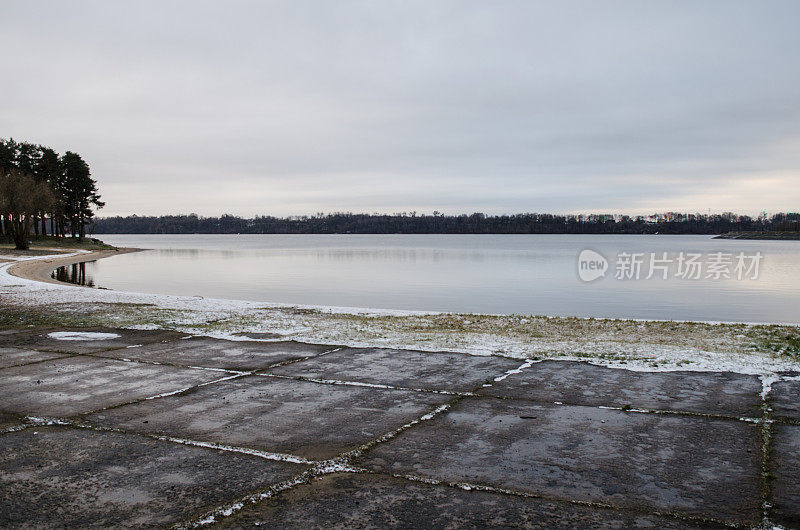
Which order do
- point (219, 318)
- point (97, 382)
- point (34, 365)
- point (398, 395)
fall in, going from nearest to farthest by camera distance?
1. point (398, 395)
2. point (97, 382)
3. point (34, 365)
4. point (219, 318)

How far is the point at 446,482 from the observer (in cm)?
424

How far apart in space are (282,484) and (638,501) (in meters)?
2.51

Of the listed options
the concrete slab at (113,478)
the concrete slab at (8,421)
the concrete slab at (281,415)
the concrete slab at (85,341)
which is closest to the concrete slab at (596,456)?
the concrete slab at (281,415)

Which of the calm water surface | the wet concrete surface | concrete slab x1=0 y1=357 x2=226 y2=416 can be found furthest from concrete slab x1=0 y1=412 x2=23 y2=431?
the calm water surface

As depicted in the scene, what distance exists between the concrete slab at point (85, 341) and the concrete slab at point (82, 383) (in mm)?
1020

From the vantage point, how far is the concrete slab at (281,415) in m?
5.13

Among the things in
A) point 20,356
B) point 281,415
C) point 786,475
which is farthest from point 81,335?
point 786,475

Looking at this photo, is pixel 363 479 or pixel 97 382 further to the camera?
pixel 97 382

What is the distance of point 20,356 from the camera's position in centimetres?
881

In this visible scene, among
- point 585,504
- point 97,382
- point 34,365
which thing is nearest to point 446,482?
point 585,504

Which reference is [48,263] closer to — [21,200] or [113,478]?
[21,200]

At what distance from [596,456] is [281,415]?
120 inches

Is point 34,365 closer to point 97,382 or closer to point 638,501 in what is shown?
point 97,382

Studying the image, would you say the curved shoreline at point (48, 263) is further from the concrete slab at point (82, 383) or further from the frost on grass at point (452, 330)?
the concrete slab at point (82, 383)
